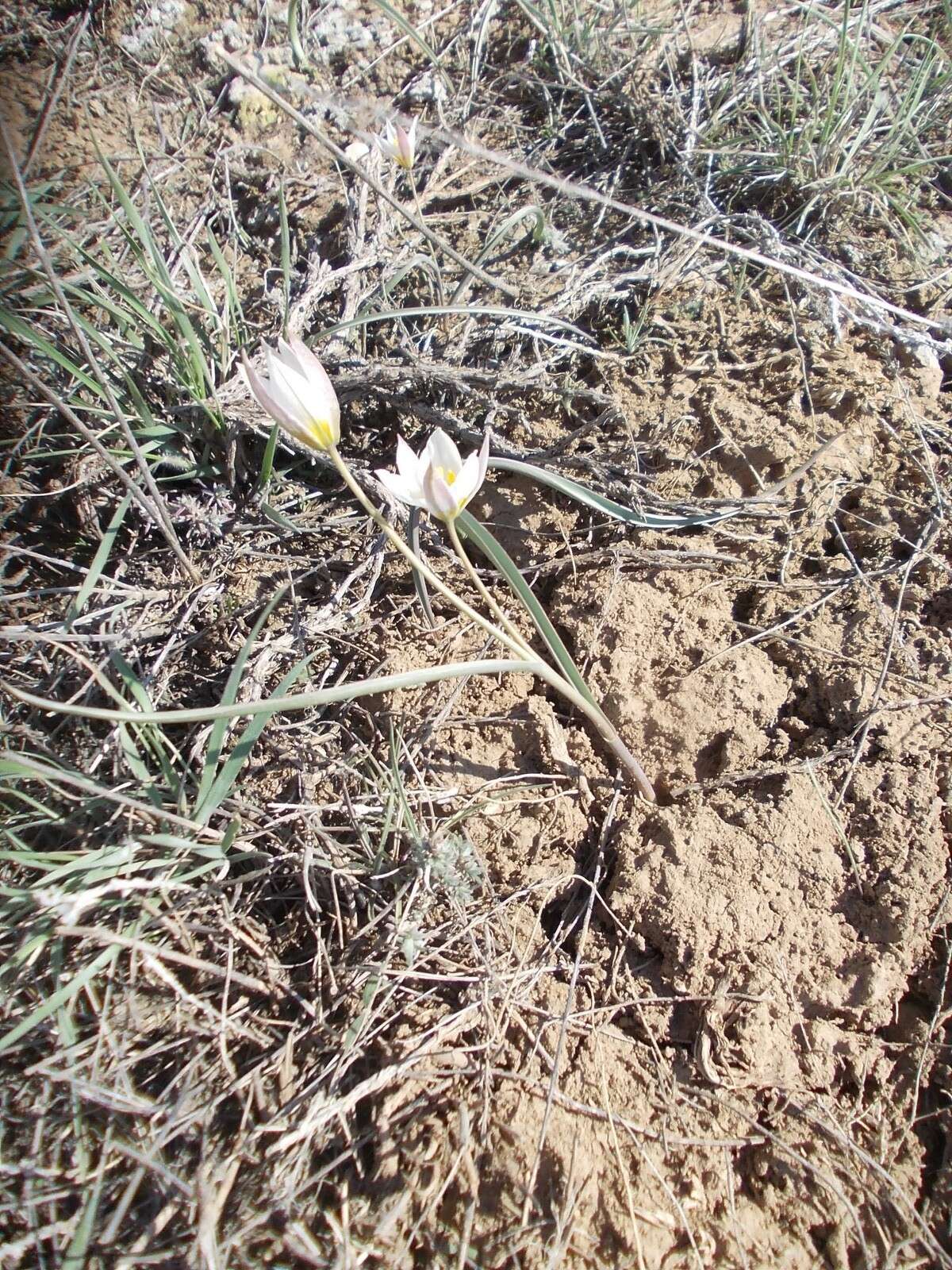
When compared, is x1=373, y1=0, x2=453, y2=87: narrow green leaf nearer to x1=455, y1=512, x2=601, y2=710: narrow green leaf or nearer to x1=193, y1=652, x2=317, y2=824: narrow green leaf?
x1=455, y1=512, x2=601, y2=710: narrow green leaf

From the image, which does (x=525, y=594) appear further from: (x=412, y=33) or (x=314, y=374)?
(x=412, y=33)

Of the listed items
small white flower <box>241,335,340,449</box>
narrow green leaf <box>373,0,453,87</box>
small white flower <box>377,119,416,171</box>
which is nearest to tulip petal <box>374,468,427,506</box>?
small white flower <box>241,335,340,449</box>

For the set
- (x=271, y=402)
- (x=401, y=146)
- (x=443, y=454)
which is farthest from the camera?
(x=401, y=146)

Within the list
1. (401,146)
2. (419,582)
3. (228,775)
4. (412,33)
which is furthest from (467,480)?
(412,33)

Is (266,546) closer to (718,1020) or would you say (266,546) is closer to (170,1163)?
(170,1163)

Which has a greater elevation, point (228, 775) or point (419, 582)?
point (419, 582)

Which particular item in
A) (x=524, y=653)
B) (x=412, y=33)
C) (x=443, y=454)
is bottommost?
(x=524, y=653)

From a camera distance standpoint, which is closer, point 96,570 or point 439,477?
point 439,477

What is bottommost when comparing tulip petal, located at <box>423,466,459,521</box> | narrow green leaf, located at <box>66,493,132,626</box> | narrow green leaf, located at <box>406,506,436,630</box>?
narrow green leaf, located at <box>66,493,132,626</box>

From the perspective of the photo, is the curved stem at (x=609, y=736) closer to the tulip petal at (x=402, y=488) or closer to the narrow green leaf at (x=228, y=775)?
the tulip petal at (x=402, y=488)
